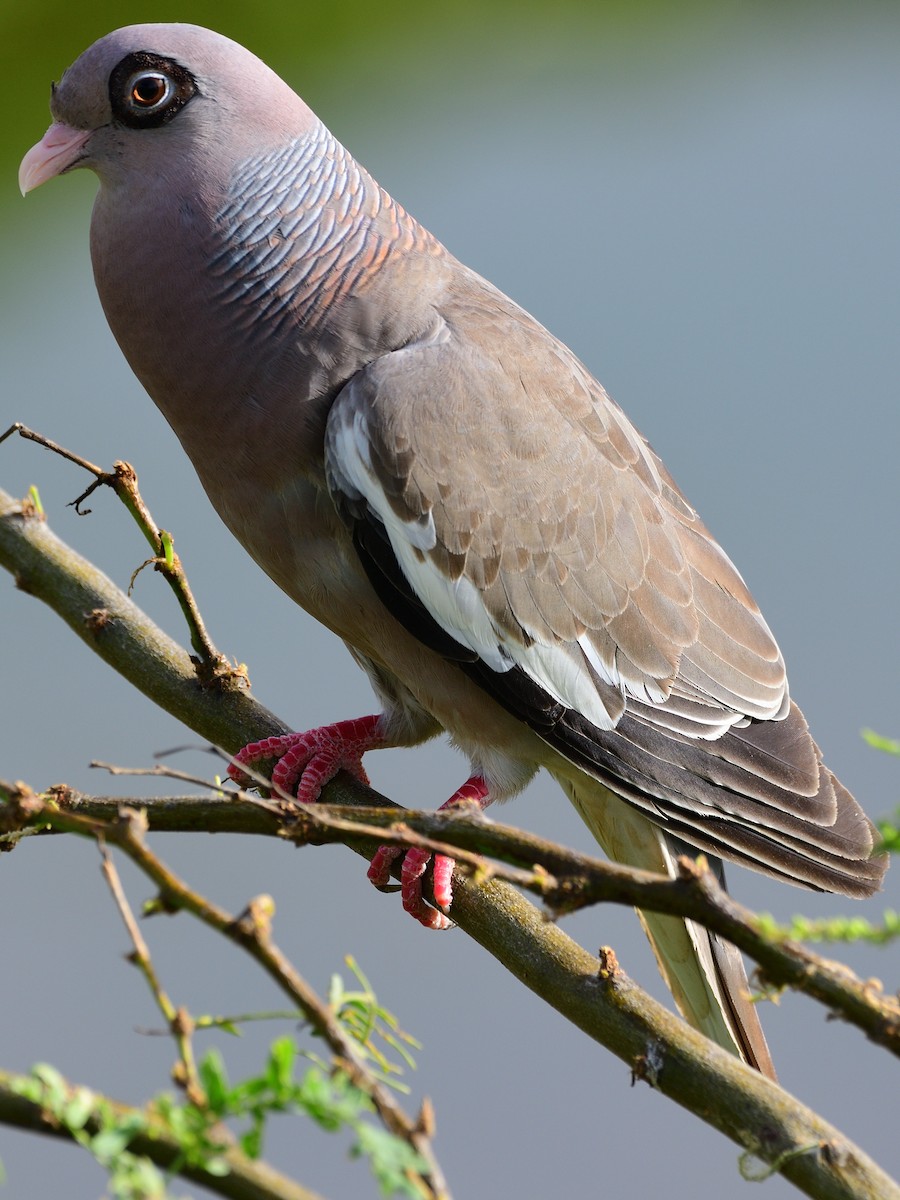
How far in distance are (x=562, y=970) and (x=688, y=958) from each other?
579 millimetres

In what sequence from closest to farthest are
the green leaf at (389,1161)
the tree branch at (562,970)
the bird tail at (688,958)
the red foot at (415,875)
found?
the green leaf at (389,1161)
the tree branch at (562,970)
the red foot at (415,875)
the bird tail at (688,958)

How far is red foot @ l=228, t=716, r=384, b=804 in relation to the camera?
153 centimetres

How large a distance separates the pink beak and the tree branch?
41 cm

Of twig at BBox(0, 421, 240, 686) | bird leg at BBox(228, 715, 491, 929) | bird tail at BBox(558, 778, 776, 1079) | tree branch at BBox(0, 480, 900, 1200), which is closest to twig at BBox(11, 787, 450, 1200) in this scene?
tree branch at BBox(0, 480, 900, 1200)

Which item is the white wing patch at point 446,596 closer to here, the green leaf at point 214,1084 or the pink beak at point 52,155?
the pink beak at point 52,155

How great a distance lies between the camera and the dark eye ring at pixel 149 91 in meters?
1.53

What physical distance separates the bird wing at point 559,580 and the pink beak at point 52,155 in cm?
43

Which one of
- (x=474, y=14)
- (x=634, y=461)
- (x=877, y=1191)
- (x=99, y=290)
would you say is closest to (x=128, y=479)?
(x=99, y=290)

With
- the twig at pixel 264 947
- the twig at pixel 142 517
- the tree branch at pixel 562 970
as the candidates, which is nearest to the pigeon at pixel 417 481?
the tree branch at pixel 562 970

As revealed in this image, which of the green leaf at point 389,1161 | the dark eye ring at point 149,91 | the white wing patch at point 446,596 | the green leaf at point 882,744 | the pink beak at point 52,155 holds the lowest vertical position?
the green leaf at point 389,1161

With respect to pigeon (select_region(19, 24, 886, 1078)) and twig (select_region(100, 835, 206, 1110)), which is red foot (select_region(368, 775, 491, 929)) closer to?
pigeon (select_region(19, 24, 886, 1078))

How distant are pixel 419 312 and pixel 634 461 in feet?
1.15

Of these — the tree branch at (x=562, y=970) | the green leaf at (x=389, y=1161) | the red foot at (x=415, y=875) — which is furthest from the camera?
the red foot at (x=415, y=875)

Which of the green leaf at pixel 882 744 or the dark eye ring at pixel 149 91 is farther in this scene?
the dark eye ring at pixel 149 91
